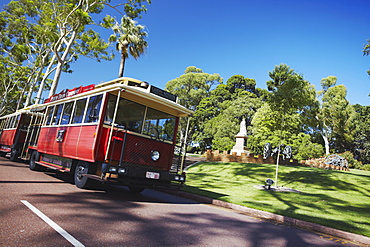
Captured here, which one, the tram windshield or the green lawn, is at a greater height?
the tram windshield

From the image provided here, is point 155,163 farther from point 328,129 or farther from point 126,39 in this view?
point 328,129

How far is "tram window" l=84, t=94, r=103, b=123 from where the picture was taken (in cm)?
670

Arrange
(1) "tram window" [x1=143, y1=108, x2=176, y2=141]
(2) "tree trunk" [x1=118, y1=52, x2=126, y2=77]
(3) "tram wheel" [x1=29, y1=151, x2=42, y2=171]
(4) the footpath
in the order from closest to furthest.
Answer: (4) the footpath → (1) "tram window" [x1=143, y1=108, x2=176, y2=141] → (3) "tram wheel" [x1=29, y1=151, x2=42, y2=171] → (2) "tree trunk" [x1=118, y1=52, x2=126, y2=77]

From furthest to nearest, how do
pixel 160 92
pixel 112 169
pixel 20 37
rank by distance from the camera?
pixel 20 37 < pixel 160 92 < pixel 112 169

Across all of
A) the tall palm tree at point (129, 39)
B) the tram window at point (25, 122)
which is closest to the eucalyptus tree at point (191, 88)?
the tall palm tree at point (129, 39)

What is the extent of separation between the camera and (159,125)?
7613 millimetres

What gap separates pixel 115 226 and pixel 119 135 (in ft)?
9.31

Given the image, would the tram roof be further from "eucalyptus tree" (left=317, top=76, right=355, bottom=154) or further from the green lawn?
"eucalyptus tree" (left=317, top=76, right=355, bottom=154)

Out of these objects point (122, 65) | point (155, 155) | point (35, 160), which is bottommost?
point (35, 160)

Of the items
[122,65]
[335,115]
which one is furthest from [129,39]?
[335,115]

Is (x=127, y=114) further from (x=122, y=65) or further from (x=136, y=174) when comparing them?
(x=122, y=65)

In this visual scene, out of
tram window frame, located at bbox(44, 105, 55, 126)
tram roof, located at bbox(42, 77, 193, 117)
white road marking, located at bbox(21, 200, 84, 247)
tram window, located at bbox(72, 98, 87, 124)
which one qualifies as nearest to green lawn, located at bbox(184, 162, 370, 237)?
tram roof, located at bbox(42, 77, 193, 117)

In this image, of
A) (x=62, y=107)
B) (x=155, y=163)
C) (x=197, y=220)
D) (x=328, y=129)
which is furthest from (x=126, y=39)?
(x=328, y=129)

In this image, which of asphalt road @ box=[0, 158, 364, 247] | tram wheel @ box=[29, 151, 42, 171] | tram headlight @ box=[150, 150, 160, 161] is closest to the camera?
asphalt road @ box=[0, 158, 364, 247]
